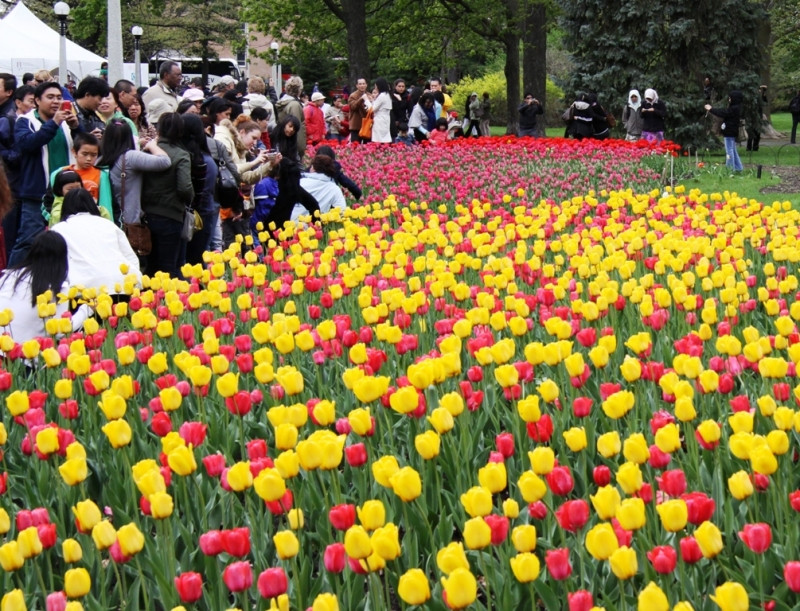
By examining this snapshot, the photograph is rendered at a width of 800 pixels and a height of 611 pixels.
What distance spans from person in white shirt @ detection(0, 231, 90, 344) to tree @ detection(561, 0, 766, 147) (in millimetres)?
19818

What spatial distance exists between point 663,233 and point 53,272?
13.9 feet

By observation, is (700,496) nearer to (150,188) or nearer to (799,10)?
(150,188)

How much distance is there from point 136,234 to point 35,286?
2.18m

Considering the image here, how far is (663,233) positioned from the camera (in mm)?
8172

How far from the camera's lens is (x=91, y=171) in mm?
8211

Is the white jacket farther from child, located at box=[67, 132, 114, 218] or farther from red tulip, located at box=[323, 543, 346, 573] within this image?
red tulip, located at box=[323, 543, 346, 573]

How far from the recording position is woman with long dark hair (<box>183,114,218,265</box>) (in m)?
8.48

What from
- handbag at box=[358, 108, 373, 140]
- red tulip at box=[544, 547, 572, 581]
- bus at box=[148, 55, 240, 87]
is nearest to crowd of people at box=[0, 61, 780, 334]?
red tulip at box=[544, 547, 572, 581]

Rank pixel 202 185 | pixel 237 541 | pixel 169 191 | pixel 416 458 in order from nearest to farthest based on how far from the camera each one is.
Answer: pixel 237 541 < pixel 416 458 < pixel 169 191 < pixel 202 185

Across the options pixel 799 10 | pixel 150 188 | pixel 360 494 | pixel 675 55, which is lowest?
pixel 360 494

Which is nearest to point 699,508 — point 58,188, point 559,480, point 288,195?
point 559,480

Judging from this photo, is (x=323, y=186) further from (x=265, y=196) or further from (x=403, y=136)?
(x=403, y=136)

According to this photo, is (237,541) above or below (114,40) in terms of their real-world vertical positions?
below

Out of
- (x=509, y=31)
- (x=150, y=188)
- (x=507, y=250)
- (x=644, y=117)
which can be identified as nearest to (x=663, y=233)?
(x=507, y=250)
